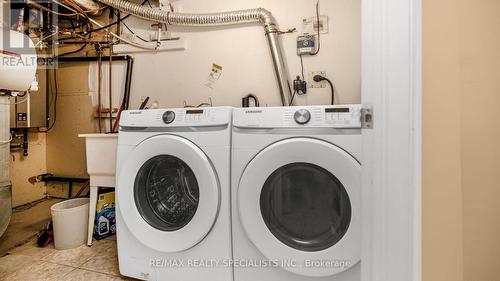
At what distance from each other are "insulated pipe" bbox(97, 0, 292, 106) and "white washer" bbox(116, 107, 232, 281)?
0.82m

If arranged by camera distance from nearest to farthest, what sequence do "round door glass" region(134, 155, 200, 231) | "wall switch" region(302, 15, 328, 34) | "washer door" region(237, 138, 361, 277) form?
"washer door" region(237, 138, 361, 277) < "round door glass" region(134, 155, 200, 231) < "wall switch" region(302, 15, 328, 34)

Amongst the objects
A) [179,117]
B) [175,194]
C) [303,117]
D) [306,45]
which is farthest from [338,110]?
[306,45]

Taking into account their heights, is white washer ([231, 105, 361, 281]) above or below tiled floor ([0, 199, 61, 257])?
above

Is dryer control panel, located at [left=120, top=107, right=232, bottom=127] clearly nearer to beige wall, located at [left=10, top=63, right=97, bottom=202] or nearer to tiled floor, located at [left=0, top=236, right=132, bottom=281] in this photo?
tiled floor, located at [left=0, top=236, right=132, bottom=281]

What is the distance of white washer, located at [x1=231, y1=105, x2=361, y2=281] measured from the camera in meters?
0.95

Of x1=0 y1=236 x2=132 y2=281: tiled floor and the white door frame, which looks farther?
x1=0 y1=236 x2=132 y2=281: tiled floor

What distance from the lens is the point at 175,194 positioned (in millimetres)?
1287

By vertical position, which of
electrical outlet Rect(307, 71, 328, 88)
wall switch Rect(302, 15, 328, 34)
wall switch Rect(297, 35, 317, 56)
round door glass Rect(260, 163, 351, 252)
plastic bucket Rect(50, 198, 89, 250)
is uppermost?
wall switch Rect(302, 15, 328, 34)

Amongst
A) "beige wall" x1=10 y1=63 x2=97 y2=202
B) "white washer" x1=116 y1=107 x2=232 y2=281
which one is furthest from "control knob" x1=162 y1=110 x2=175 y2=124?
"beige wall" x1=10 y1=63 x2=97 y2=202

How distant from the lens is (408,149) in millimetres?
563

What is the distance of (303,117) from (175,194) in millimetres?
751

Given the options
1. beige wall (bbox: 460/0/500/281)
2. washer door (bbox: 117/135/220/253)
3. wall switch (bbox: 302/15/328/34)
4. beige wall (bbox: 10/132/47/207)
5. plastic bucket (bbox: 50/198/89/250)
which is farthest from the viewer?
beige wall (bbox: 10/132/47/207)

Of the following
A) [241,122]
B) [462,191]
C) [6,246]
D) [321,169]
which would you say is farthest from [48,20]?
[462,191]

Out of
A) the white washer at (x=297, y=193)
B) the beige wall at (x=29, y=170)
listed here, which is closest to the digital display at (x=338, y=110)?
the white washer at (x=297, y=193)
